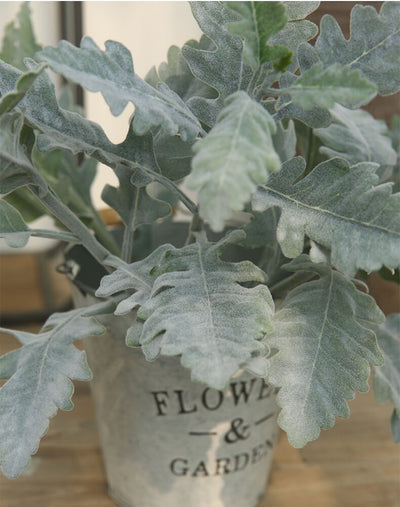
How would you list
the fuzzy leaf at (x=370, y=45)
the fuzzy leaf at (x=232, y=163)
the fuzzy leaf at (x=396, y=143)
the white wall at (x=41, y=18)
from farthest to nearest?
the white wall at (x=41, y=18), the fuzzy leaf at (x=396, y=143), the fuzzy leaf at (x=370, y=45), the fuzzy leaf at (x=232, y=163)

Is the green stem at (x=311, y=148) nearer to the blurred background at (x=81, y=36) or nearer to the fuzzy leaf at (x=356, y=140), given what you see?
the fuzzy leaf at (x=356, y=140)

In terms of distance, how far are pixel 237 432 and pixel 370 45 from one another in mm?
288

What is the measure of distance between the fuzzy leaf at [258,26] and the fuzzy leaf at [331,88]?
0.02 m

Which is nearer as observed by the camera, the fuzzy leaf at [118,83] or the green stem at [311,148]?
the fuzzy leaf at [118,83]

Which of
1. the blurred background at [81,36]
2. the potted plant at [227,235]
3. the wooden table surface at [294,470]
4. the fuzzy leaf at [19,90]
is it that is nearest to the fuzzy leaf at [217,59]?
the potted plant at [227,235]

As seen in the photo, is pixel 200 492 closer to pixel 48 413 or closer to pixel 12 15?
pixel 48 413

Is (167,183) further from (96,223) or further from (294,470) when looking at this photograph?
(294,470)

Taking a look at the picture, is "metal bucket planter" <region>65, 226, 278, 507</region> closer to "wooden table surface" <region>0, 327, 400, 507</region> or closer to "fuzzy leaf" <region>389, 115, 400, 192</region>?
"wooden table surface" <region>0, 327, 400, 507</region>

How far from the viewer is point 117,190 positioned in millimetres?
451

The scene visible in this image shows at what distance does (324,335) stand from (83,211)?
263mm

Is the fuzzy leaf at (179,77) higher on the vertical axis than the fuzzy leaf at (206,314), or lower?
higher

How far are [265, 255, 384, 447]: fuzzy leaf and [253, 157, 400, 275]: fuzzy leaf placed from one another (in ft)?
0.14

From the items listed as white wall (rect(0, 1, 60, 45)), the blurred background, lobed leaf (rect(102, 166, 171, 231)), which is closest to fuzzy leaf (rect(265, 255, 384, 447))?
lobed leaf (rect(102, 166, 171, 231))

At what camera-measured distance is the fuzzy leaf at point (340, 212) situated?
0.33 meters
